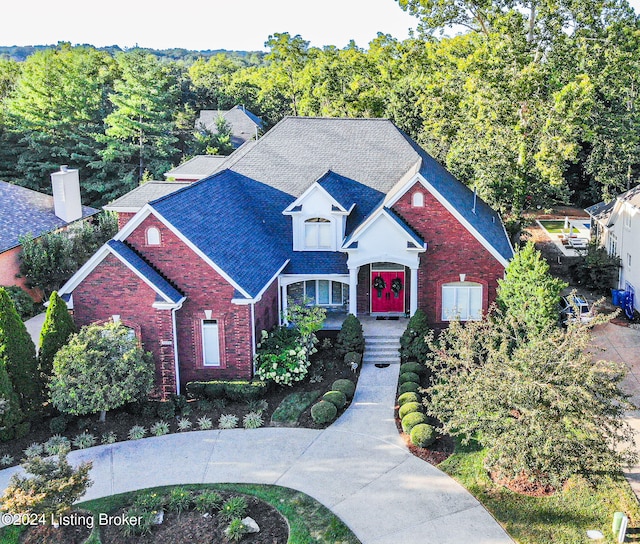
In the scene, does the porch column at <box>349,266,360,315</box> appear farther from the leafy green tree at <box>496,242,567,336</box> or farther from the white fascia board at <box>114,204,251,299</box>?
the leafy green tree at <box>496,242,567,336</box>

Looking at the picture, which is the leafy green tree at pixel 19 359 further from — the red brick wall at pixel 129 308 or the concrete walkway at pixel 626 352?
the concrete walkway at pixel 626 352

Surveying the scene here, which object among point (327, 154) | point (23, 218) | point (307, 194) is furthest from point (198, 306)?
point (23, 218)

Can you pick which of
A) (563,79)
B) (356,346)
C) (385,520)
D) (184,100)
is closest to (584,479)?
(385,520)

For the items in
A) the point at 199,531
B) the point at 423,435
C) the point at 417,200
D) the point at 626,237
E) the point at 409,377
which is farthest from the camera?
the point at 626,237

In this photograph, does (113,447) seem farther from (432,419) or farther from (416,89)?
(416,89)

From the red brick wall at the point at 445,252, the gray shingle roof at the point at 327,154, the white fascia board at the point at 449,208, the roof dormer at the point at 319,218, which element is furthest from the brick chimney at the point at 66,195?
the red brick wall at the point at 445,252

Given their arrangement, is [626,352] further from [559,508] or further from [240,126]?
[240,126]
